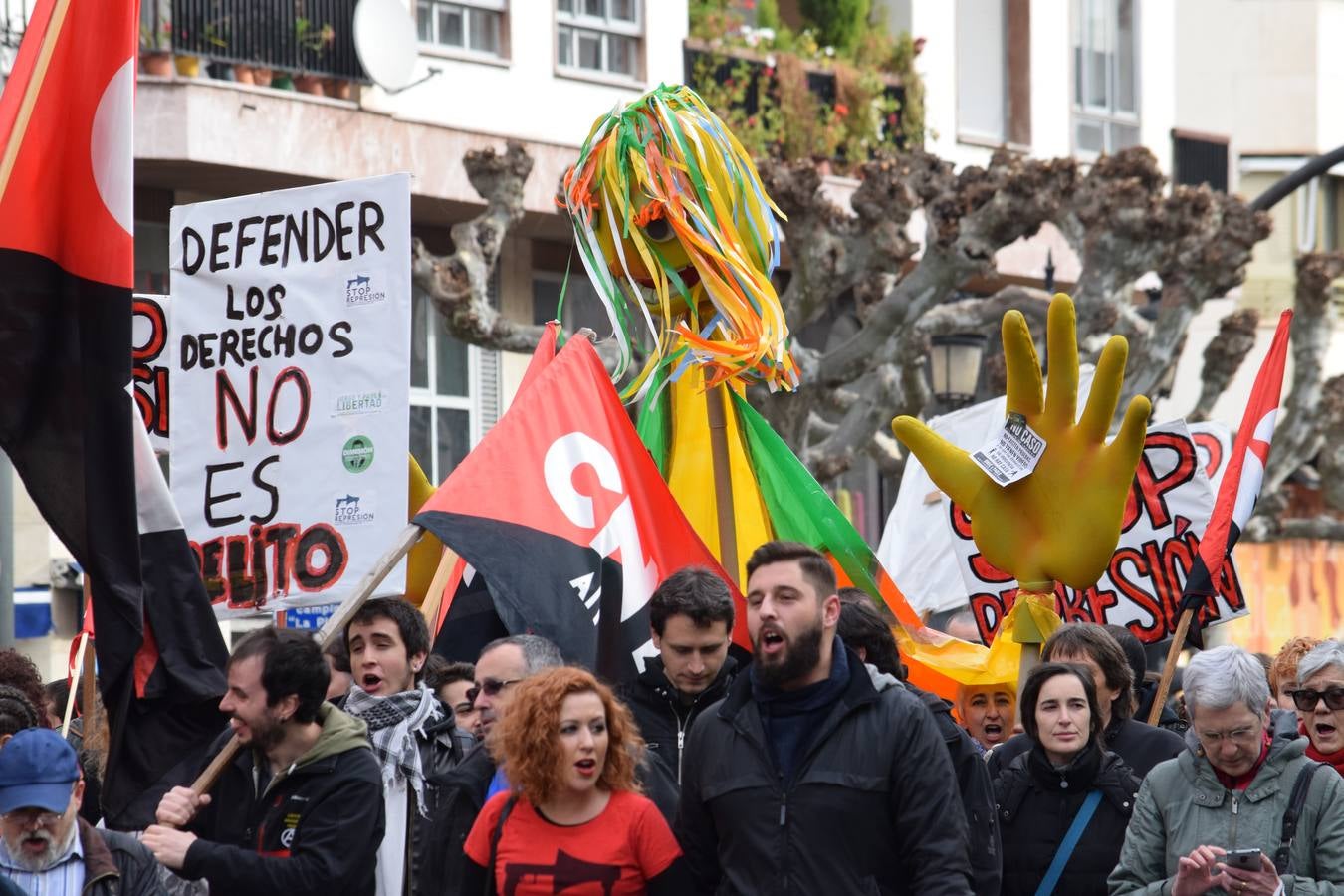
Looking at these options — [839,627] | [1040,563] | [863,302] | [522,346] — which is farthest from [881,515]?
[839,627]

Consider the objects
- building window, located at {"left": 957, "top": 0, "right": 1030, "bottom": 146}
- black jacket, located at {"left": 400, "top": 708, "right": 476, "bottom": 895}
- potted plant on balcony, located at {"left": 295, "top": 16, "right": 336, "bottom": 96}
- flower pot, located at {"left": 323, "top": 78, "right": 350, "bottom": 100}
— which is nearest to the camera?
black jacket, located at {"left": 400, "top": 708, "right": 476, "bottom": 895}

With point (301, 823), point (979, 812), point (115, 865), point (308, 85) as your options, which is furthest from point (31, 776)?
point (308, 85)

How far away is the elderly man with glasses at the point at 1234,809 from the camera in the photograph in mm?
5809

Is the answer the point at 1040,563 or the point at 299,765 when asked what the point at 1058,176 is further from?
the point at 299,765

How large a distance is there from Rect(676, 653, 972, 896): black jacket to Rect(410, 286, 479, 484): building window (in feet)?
47.8

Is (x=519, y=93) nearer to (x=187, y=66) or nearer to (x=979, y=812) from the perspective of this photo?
(x=187, y=66)

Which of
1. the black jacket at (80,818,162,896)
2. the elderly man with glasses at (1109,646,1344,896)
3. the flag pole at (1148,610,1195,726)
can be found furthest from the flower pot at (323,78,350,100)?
the black jacket at (80,818,162,896)

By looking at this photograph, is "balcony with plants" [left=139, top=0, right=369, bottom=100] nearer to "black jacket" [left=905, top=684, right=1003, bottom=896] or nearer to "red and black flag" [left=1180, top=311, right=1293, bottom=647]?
"red and black flag" [left=1180, top=311, right=1293, bottom=647]

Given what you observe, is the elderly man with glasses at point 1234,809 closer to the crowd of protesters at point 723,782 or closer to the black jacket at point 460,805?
the crowd of protesters at point 723,782

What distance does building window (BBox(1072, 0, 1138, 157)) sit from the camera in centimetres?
2606

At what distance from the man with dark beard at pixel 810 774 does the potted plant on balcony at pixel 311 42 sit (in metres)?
13.8

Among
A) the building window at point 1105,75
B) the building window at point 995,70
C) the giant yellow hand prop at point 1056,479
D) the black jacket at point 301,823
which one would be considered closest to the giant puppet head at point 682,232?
the giant yellow hand prop at point 1056,479

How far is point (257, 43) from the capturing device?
18.3 m

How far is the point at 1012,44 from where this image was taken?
25.0 metres
